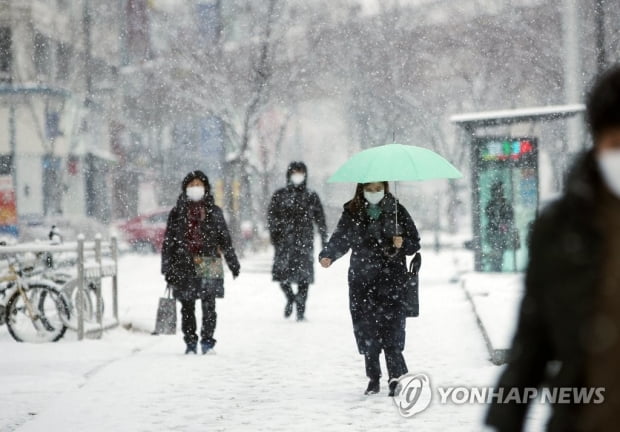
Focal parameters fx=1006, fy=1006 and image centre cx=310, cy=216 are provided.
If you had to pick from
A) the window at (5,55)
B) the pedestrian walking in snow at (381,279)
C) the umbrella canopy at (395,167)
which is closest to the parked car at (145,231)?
the window at (5,55)

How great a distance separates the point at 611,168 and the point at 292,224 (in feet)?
34.8

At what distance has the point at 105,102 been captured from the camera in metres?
46.1

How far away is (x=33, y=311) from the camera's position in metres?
10.5

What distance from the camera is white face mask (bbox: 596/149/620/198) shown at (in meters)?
2.17

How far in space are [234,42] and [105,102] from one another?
1871 centimetres

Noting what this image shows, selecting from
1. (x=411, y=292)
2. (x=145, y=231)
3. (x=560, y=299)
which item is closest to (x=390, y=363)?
(x=411, y=292)

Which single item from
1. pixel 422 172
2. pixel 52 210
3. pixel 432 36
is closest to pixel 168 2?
pixel 432 36

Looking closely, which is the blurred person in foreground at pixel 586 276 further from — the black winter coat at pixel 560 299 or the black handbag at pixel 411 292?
the black handbag at pixel 411 292

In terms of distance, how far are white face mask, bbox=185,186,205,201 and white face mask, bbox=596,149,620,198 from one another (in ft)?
25.2

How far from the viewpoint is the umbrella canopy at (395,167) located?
7.42 meters

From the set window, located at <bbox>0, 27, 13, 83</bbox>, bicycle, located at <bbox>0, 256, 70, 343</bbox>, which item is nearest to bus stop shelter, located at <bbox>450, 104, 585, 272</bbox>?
bicycle, located at <bbox>0, 256, 70, 343</bbox>

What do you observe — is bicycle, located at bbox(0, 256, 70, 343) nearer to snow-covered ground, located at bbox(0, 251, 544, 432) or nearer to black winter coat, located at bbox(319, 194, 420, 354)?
snow-covered ground, located at bbox(0, 251, 544, 432)

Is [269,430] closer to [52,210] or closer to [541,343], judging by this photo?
[541,343]

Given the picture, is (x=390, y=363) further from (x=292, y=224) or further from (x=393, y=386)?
(x=292, y=224)
